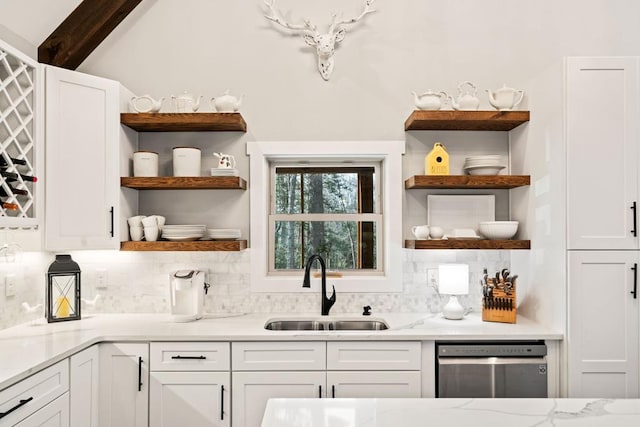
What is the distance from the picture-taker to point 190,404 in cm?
259

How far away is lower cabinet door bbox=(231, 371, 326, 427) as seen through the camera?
102 inches

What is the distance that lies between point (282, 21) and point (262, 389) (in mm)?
2223

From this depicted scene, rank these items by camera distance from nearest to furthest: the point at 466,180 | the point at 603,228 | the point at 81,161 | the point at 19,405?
1. the point at 19,405
2. the point at 603,228
3. the point at 81,161
4. the point at 466,180

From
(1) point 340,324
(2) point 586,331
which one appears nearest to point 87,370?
(1) point 340,324

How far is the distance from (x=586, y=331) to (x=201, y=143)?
246 cm

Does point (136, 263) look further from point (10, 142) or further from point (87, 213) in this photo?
point (10, 142)

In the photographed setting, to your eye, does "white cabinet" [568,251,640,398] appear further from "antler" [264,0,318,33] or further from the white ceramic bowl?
"antler" [264,0,318,33]

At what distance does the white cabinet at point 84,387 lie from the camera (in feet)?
7.68

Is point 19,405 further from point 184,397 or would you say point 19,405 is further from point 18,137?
point 18,137

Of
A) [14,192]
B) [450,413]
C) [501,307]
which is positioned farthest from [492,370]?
[14,192]

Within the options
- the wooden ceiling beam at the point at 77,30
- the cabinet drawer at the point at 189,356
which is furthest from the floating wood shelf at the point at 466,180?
the wooden ceiling beam at the point at 77,30

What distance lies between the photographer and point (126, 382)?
102 inches

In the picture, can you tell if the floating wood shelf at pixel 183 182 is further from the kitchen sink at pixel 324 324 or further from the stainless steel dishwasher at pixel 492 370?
the stainless steel dishwasher at pixel 492 370

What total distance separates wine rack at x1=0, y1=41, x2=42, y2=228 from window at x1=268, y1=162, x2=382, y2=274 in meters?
1.44
